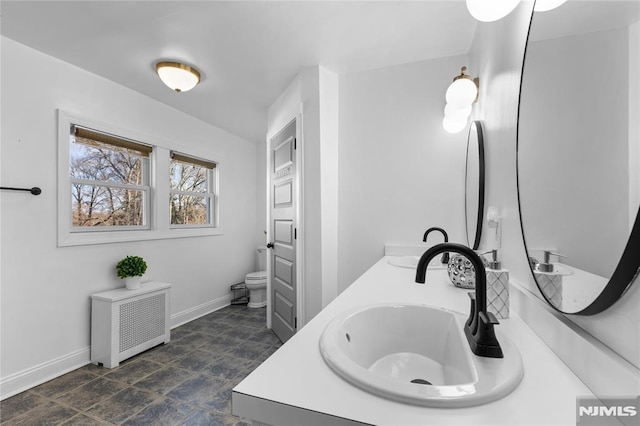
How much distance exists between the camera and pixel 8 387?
6.35 ft

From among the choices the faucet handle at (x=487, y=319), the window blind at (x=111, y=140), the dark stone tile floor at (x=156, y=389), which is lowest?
the dark stone tile floor at (x=156, y=389)

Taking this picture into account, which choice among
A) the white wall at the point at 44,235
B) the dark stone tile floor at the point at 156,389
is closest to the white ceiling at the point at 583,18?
the dark stone tile floor at the point at 156,389

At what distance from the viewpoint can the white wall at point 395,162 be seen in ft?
7.47

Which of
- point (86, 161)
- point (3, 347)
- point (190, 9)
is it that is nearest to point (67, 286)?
point (3, 347)

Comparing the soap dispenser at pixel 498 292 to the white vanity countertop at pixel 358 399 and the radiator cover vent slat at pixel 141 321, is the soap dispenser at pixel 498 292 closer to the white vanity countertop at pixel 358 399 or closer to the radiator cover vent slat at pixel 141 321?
the white vanity countertop at pixel 358 399

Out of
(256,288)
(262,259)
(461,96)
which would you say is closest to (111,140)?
(256,288)

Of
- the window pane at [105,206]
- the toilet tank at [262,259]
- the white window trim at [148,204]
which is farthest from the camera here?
the toilet tank at [262,259]

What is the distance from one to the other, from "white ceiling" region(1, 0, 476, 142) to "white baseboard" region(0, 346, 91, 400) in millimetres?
2388

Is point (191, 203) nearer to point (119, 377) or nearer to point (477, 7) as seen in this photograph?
point (119, 377)

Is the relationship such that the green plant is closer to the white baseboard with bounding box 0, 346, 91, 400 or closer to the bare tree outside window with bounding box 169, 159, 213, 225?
the white baseboard with bounding box 0, 346, 91, 400

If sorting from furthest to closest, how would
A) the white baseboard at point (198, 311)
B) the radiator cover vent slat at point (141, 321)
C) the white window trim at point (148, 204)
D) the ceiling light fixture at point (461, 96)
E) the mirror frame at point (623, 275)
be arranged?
the white baseboard at point (198, 311) < the radiator cover vent slat at point (141, 321) < the white window trim at point (148, 204) < the ceiling light fixture at point (461, 96) < the mirror frame at point (623, 275)

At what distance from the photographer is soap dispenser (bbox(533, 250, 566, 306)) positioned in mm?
649

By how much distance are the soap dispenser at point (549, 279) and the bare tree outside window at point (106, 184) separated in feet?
10.5

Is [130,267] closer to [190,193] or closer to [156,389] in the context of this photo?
[156,389]
